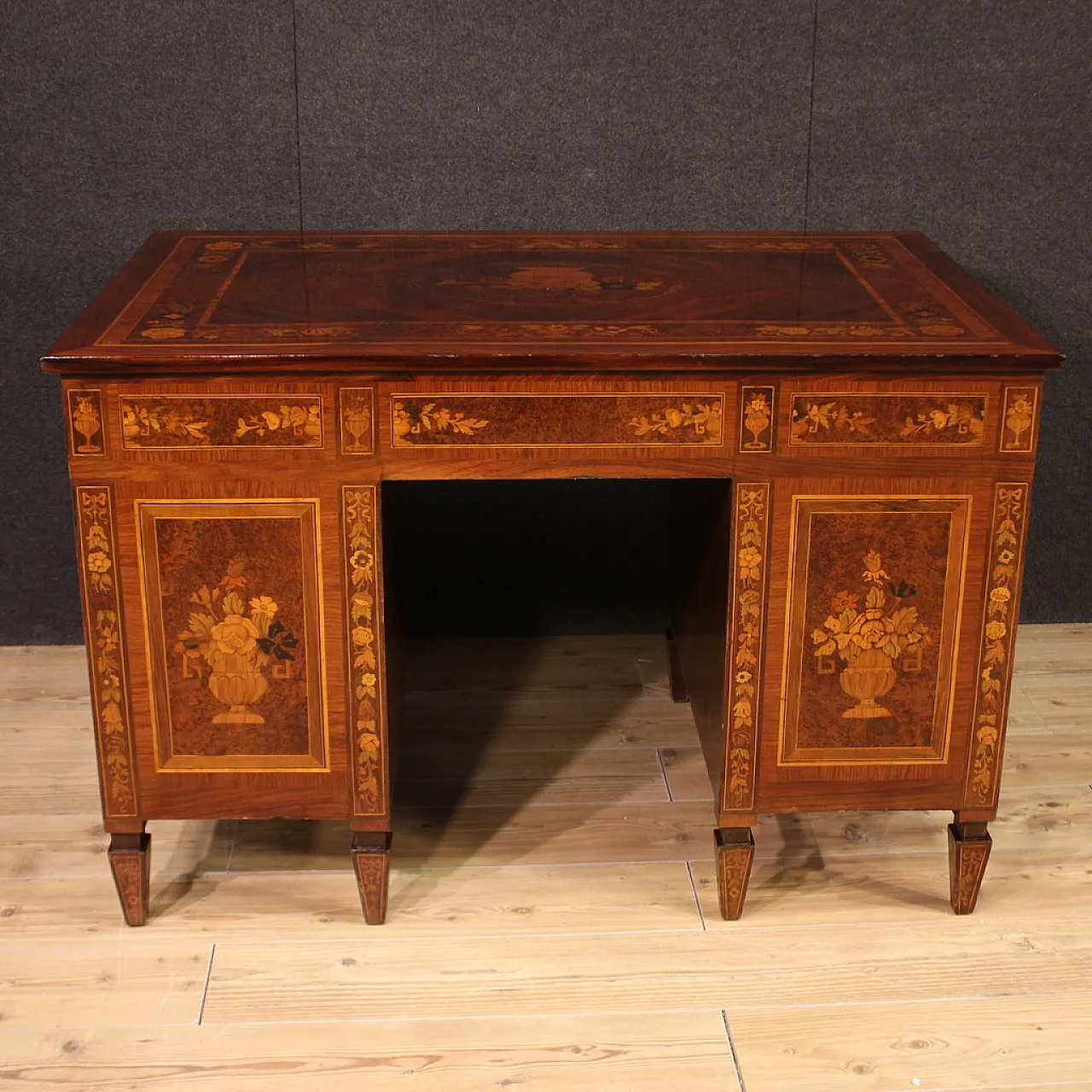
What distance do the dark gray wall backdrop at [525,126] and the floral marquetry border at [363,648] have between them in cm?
57

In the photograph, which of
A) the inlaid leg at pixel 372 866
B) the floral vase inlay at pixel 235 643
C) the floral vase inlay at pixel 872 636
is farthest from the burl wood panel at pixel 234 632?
the floral vase inlay at pixel 872 636

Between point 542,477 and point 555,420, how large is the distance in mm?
75

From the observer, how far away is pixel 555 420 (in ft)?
6.34

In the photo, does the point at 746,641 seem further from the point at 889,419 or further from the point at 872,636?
the point at 889,419

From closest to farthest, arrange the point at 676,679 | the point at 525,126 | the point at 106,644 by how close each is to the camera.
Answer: the point at 106,644, the point at 525,126, the point at 676,679

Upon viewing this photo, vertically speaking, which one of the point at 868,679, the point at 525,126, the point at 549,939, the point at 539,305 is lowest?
the point at 549,939

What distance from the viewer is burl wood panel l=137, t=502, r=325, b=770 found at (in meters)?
1.97

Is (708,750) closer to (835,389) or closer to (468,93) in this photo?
(835,389)

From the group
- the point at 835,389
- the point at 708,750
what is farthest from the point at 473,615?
the point at 835,389

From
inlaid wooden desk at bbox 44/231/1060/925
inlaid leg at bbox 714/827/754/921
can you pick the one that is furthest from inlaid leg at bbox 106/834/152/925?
inlaid leg at bbox 714/827/754/921

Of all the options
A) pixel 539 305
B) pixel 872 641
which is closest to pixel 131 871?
pixel 539 305

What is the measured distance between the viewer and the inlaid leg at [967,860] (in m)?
2.16

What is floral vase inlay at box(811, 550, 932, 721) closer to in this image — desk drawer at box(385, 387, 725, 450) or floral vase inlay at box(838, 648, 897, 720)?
floral vase inlay at box(838, 648, 897, 720)

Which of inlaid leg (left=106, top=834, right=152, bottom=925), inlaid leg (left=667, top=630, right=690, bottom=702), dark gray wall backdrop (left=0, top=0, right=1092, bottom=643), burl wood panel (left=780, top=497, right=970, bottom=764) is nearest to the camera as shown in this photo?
burl wood panel (left=780, top=497, right=970, bottom=764)
